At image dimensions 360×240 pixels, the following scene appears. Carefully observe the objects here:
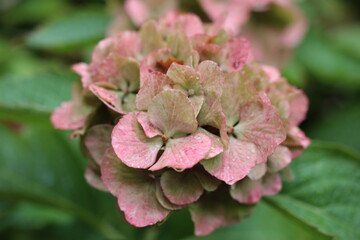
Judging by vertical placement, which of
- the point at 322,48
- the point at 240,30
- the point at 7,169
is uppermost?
the point at 240,30

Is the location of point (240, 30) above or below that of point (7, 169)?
above

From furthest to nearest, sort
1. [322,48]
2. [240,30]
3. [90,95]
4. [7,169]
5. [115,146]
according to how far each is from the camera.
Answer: [322,48] → [240,30] → [7,169] → [90,95] → [115,146]

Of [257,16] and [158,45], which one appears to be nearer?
[158,45]

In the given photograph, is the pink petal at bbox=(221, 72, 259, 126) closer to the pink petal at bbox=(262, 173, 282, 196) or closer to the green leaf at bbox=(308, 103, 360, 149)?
the pink petal at bbox=(262, 173, 282, 196)

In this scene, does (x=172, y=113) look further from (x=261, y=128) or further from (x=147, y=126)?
(x=261, y=128)

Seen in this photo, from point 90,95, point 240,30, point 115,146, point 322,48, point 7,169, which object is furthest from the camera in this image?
point 322,48

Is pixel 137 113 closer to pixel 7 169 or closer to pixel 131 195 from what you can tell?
pixel 131 195

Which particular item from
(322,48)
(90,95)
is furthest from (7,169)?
(322,48)

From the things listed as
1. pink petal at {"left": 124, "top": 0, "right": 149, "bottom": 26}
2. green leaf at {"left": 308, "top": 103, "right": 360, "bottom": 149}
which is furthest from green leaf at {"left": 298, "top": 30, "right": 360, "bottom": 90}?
pink petal at {"left": 124, "top": 0, "right": 149, "bottom": 26}
